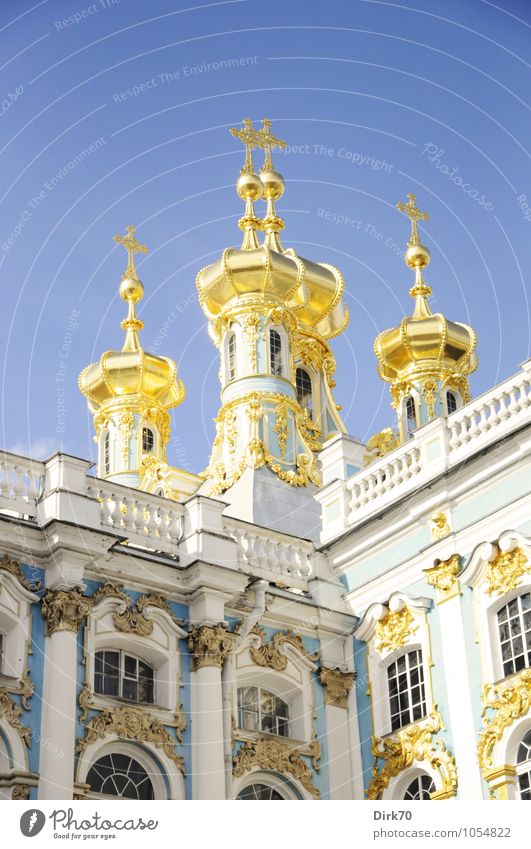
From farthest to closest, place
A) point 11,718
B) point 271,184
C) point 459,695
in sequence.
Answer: point 271,184 < point 459,695 < point 11,718

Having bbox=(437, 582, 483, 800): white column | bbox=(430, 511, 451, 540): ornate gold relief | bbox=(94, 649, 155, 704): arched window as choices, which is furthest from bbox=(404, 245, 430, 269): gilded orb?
bbox=(94, 649, 155, 704): arched window

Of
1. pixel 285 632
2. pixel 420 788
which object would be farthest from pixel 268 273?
pixel 420 788

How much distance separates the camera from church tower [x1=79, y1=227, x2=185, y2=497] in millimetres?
36375

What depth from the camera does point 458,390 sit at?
35750 millimetres

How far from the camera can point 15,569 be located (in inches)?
780

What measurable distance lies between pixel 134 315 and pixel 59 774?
66.0 ft

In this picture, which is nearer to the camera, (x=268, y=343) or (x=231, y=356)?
(x=268, y=343)

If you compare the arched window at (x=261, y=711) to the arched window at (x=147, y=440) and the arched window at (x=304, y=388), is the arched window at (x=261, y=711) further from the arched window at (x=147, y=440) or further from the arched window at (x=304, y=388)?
the arched window at (x=147, y=440)

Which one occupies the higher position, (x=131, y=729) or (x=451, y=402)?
(x=451, y=402)

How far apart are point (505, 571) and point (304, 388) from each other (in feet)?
45.3

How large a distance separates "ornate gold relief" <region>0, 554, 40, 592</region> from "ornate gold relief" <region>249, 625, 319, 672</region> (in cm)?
333

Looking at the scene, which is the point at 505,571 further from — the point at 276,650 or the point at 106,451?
the point at 106,451
